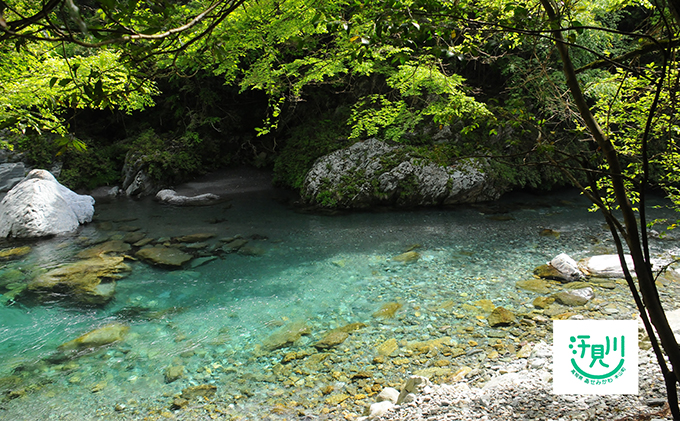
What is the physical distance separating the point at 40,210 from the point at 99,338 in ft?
22.5

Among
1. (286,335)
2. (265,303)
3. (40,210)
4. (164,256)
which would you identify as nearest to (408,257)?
(265,303)

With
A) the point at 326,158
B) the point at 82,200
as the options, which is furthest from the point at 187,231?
the point at 326,158

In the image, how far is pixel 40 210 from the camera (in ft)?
32.7

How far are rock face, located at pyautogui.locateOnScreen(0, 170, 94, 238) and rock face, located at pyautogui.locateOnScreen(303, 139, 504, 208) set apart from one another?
7046 millimetres

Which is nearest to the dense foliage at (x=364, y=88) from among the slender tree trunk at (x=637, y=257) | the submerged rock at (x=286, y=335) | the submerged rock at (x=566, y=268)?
the slender tree trunk at (x=637, y=257)

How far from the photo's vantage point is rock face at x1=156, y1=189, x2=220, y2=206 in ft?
43.2

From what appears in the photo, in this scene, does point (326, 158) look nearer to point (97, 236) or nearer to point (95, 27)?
point (97, 236)

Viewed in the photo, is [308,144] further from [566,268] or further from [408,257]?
[566,268]

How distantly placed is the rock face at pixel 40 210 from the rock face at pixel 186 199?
2512 millimetres

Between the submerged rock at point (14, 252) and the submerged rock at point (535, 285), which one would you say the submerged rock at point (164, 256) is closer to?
the submerged rock at point (14, 252)

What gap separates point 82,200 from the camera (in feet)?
37.8

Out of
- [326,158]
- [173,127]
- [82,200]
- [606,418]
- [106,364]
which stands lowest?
[106,364]

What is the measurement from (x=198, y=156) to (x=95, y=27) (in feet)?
53.3

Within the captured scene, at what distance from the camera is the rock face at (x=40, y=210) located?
9564mm
